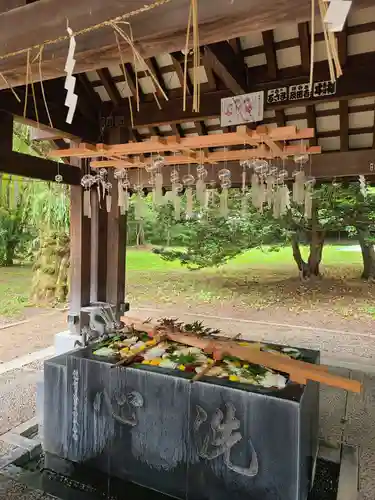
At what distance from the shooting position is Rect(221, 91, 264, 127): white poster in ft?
11.6

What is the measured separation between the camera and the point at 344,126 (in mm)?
4188

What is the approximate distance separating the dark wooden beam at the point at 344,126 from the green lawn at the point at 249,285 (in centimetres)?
518

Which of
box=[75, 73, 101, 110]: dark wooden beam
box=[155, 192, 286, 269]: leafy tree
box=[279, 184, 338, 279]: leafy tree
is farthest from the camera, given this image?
box=[155, 192, 286, 269]: leafy tree

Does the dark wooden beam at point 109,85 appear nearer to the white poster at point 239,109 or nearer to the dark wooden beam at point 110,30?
the white poster at point 239,109

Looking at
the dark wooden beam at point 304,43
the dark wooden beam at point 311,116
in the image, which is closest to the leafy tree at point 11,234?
the dark wooden beam at point 311,116

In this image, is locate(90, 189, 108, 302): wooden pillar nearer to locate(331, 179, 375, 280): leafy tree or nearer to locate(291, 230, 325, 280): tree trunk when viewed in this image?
A: locate(331, 179, 375, 280): leafy tree

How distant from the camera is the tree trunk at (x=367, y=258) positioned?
33.3ft

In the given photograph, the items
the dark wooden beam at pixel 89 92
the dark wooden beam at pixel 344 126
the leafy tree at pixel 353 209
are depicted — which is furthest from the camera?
the leafy tree at pixel 353 209

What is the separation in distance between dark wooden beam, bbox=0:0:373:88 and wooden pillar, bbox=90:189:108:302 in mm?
2705

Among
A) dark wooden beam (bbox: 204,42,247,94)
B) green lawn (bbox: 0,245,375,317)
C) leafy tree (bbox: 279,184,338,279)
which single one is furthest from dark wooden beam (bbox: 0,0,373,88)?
green lawn (bbox: 0,245,375,317)

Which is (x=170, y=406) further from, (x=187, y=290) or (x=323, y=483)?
(x=187, y=290)

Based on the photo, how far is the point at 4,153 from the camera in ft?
11.3

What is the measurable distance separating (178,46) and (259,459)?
2.34 meters

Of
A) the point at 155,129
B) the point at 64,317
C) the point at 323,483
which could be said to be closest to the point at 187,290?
the point at 64,317
